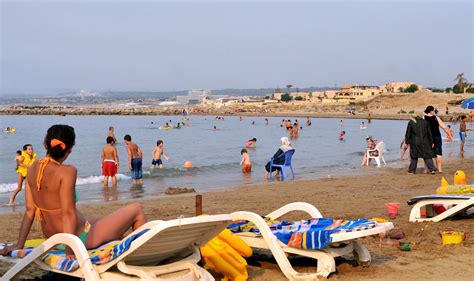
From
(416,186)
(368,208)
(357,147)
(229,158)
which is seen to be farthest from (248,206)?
(357,147)

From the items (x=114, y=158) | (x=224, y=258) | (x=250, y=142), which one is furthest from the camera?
(x=250, y=142)

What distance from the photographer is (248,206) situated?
10.1 metres

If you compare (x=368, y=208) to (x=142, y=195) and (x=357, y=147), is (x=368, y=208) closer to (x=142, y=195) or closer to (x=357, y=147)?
(x=142, y=195)

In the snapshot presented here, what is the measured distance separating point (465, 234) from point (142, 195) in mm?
8364

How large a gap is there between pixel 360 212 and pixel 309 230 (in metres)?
3.65

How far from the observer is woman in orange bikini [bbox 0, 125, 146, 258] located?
441 centimetres

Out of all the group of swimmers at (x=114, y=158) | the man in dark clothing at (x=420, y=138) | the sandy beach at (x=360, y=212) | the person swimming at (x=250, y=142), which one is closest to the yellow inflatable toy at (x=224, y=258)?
the sandy beach at (x=360, y=212)

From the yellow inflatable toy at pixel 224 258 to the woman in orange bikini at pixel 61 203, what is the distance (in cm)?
66

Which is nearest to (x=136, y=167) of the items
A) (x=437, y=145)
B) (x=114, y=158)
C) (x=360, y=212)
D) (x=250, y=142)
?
(x=114, y=158)

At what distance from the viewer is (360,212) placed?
870 cm

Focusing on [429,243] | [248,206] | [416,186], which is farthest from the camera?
[416,186]

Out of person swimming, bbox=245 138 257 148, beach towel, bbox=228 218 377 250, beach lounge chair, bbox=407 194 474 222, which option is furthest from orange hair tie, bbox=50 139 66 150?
person swimming, bbox=245 138 257 148

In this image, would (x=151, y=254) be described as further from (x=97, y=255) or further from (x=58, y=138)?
(x=58, y=138)

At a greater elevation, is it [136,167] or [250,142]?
[136,167]
